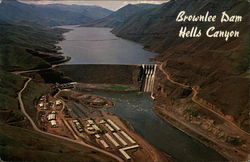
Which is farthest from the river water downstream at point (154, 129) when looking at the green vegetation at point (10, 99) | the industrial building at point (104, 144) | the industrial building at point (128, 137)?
the green vegetation at point (10, 99)

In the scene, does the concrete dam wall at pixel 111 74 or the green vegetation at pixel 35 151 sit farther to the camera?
the concrete dam wall at pixel 111 74

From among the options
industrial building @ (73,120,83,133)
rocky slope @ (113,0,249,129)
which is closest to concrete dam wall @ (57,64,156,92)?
rocky slope @ (113,0,249,129)

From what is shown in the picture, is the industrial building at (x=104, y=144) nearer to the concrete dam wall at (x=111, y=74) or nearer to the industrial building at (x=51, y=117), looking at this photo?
the industrial building at (x=51, y=117)

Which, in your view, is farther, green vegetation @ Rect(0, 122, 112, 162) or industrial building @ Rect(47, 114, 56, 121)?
industrial building @ Rect(47, 114, 56, 121)

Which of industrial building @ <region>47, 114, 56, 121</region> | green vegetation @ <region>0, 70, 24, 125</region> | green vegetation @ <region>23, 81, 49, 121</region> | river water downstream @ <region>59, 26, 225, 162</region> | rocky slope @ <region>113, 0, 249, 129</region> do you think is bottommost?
river water downstream @ <region>59, 26, 225, 162</region>

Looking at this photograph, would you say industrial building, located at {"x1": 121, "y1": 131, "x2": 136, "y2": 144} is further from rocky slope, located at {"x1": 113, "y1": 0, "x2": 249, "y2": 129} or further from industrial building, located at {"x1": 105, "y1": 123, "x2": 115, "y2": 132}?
rocky slope, located at {"x1": 113, "y1": 0, "x2": 249, "y2": 129}

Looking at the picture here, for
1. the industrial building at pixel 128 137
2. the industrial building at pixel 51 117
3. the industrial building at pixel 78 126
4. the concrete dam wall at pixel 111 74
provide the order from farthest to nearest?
the concrete dam wall at pixel 111 74, the industrial building at pixel 51 117, the industrial building at pixel 78 126, the industrial building at pixel 128 137

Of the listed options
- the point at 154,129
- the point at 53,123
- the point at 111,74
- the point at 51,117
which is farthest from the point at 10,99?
the point at 111,74

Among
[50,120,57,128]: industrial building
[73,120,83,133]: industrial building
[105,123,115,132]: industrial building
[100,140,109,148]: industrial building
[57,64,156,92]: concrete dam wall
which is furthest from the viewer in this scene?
[57,64,156,92]: concrete dam wall

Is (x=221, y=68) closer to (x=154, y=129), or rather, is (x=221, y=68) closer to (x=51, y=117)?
(x=154, y=129)
